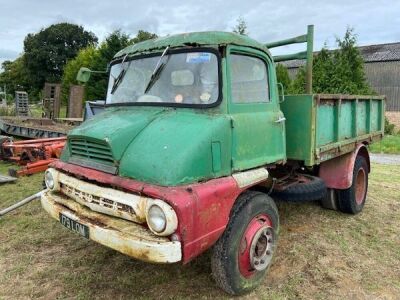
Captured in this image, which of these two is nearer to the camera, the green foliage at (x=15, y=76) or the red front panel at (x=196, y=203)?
the red front panel at (x=196, y=203)

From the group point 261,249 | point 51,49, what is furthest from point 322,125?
point 51,49

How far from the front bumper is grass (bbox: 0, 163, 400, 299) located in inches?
30.7

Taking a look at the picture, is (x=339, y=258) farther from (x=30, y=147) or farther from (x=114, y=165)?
(x=30, y=147)

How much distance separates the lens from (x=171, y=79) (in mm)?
3707

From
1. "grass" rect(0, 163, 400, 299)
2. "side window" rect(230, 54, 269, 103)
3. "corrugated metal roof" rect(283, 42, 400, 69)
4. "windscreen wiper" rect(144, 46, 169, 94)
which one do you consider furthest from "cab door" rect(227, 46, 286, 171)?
"corrugated metal roof" rect(283, 42, 400, 69)

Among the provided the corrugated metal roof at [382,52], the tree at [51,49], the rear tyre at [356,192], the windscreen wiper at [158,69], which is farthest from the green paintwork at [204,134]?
the tree at [51,49]

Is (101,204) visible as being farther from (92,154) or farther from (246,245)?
(246,245)

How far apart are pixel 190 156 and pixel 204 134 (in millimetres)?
246

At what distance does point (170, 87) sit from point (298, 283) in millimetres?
2253

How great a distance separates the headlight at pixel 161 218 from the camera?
9.24 ft

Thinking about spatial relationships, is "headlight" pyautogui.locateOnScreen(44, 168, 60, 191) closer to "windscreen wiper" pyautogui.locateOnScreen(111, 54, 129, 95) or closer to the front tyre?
"windscreen wiper" pyautogui.locateOnScreen(111, 54, 129, 95)

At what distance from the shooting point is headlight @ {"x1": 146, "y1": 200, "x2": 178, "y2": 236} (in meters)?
2.82

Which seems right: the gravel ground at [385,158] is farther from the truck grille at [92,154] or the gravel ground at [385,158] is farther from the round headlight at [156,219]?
the round headlight at [156,219]

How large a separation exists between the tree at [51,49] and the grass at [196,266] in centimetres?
5321
